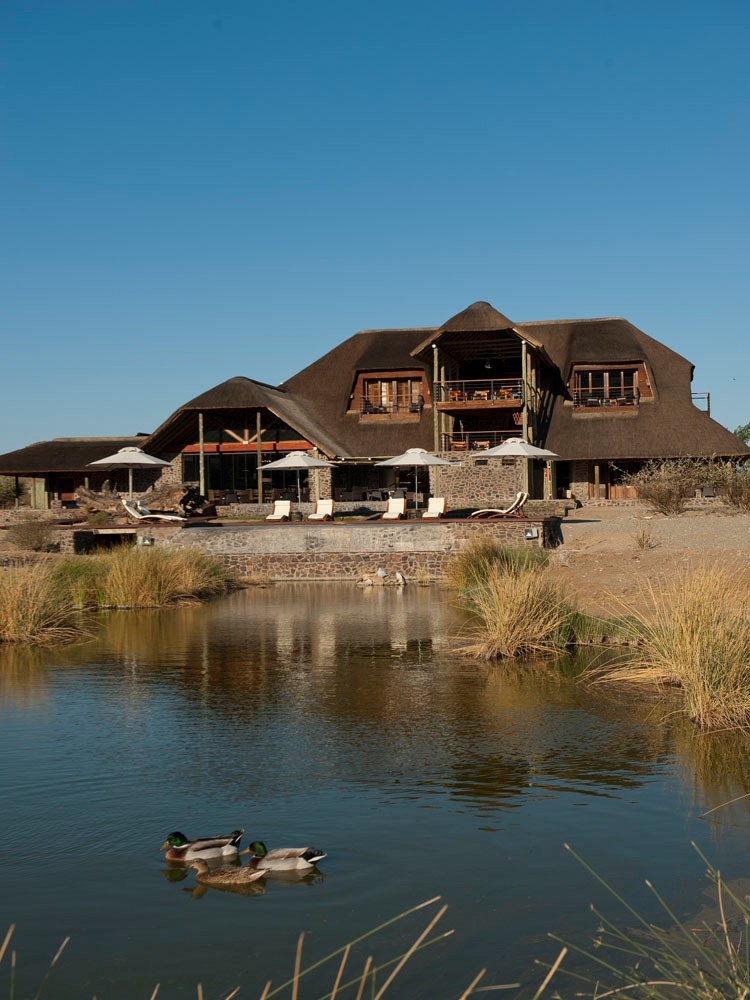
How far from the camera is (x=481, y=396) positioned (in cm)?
3650

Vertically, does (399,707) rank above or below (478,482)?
below

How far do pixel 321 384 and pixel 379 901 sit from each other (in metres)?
34.8

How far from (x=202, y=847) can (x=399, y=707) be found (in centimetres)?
→ 398

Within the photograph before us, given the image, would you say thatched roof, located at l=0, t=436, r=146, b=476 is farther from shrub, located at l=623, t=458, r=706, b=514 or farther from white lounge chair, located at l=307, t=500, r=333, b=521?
shrub, located at l=623, t=458, r=706, b=514

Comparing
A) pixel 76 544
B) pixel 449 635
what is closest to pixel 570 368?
pixel 76 544

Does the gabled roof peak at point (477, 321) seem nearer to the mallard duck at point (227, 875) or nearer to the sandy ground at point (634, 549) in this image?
the sandy ground at point (634, 549)

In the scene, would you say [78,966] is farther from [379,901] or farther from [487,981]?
[487,981]

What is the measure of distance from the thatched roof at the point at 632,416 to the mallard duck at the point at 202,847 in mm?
29781

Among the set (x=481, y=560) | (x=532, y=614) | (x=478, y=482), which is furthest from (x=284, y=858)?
(x=478, y=482)

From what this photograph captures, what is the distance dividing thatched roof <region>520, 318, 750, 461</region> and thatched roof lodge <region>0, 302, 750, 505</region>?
49 mm

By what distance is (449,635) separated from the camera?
531 inches

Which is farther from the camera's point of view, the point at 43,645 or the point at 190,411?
the point at 190,411

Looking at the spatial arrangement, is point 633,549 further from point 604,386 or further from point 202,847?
point 202,847

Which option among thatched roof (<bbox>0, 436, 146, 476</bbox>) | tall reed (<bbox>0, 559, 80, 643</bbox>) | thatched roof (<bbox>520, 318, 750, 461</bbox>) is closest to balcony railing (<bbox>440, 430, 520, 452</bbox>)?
thatched roof (<bbox>520, 318, 750, 461</bbox>)
